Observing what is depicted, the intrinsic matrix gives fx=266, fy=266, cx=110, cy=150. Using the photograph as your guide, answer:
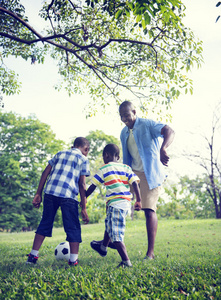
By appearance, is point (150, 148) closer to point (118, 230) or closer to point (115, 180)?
point (115, 180)

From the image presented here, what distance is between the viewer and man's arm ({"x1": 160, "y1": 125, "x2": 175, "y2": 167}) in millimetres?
4348

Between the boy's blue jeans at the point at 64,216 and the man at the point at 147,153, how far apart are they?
1.24 metres

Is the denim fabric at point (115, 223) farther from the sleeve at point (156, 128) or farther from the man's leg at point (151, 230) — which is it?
the sleeve at point (156, 128)

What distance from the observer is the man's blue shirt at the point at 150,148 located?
4.67m

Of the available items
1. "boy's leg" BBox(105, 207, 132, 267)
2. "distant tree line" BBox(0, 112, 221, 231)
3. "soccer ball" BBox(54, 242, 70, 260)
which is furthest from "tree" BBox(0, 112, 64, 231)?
"boy's leg" BBox(105, 207, 132, 267)

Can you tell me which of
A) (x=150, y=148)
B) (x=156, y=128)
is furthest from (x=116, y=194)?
(x=156, y=128)

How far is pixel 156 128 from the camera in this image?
482 centimetres

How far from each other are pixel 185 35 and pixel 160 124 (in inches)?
144

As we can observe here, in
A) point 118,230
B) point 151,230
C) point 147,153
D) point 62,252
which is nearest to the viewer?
point 118,230

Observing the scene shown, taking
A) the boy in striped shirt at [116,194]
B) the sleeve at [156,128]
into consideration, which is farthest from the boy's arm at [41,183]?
the sleeve at [156,128]

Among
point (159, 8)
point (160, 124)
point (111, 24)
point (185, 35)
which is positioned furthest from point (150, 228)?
point (111, 24)

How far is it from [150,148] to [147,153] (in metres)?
0.11

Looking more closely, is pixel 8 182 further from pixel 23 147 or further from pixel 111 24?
pixel 111 24

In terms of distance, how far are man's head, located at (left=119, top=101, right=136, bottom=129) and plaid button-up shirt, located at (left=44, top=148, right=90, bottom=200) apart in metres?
1.13
